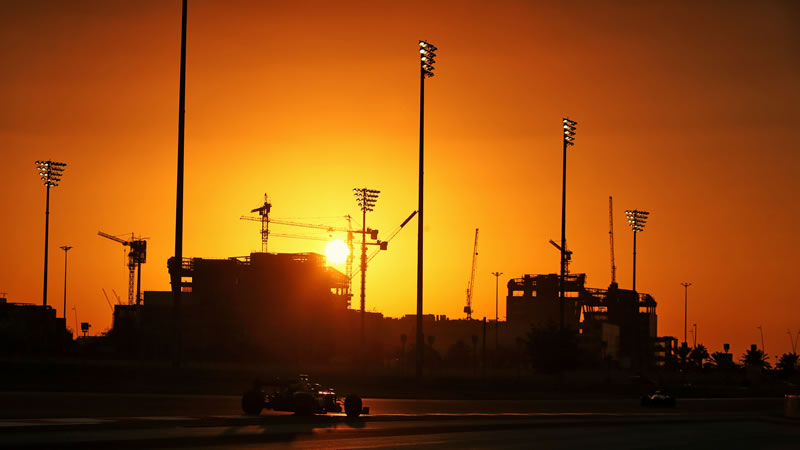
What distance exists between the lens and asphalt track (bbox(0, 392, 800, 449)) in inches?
1352

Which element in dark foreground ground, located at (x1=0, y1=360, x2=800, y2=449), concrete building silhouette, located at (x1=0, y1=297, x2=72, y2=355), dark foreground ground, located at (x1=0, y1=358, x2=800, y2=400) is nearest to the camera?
dark foreground ground, located at (x1=0, y1=360, x2=800, y2=449)

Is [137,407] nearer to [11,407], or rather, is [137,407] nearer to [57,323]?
[11,407]

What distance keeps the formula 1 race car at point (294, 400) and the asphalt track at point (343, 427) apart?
0.58 metres

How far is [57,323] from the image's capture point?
587ft

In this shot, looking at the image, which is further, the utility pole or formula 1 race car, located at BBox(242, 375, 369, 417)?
the utility pole

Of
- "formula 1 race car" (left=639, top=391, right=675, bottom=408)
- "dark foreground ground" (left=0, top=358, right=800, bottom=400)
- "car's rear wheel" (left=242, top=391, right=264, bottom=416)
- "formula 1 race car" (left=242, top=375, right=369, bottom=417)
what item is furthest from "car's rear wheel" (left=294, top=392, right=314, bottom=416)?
"formula 1 race car" (left=639, top=391, right=675, bottom=408)

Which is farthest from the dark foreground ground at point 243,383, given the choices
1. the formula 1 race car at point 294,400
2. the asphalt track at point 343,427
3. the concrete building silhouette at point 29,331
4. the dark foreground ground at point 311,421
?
the concrete building silhouette at point 29,331

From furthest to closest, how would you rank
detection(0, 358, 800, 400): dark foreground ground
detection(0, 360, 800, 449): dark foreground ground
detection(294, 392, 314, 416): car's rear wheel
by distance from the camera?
1. detection(0, 358, 800, 400): dark foreground ground
2. detection(294, 392, 314, 416): car's rear wheel
3. detection(0, 360, 800, 449): dark foreground ground

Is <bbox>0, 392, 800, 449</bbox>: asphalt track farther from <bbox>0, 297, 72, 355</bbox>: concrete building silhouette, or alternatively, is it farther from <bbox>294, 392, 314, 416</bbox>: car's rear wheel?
<bbox>0, 297, 72, 355</bbox>: concrete building silhouette

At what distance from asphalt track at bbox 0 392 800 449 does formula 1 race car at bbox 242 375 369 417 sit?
1.90ft

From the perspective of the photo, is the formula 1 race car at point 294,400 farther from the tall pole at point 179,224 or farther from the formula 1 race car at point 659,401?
the formula 1 race car at point 659,401

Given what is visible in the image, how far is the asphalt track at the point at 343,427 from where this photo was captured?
34328 mm

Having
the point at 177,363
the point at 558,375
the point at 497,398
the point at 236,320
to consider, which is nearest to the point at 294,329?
the point at 236,320

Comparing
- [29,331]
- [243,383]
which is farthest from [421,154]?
[29,331]
